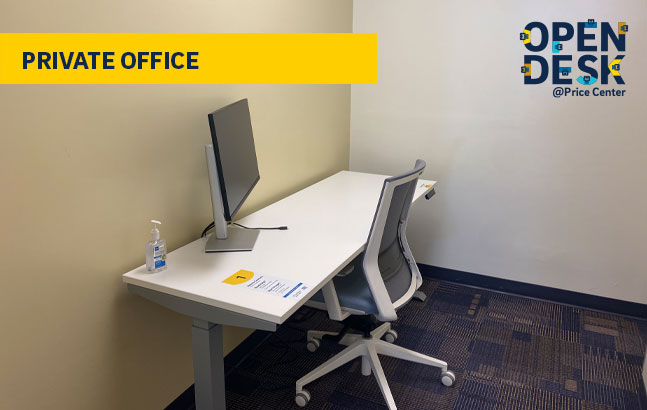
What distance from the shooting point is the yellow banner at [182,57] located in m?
1.55

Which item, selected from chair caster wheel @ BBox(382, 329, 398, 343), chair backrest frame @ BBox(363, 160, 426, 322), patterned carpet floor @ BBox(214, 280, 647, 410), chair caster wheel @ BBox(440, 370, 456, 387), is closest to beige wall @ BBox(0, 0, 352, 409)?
patterned carpet floor @ BBox(214, 280, 647, 410)

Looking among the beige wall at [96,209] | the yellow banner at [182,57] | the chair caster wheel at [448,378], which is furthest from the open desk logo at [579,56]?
the chair caster wheel at [448,378]

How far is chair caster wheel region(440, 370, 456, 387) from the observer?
7.95ft

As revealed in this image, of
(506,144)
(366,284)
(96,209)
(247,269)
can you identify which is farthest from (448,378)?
(96,209)

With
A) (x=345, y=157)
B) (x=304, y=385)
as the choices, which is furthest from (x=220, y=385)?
(x=345, y=157)

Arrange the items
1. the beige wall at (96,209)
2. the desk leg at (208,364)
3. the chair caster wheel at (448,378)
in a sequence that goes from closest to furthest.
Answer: the beige wall at (96,209), the desk leg at (208,364), the chair caster wheel at (448,378)

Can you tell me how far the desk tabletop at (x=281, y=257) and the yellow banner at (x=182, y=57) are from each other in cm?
67

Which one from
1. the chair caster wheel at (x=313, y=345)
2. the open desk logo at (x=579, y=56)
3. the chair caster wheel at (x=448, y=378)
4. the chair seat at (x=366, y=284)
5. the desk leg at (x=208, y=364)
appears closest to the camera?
the desk leg at (x=208, y=364)

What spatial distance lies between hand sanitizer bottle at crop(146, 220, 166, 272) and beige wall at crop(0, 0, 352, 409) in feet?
0.40

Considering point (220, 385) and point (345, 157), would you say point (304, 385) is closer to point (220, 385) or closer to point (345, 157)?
point (220, 385)

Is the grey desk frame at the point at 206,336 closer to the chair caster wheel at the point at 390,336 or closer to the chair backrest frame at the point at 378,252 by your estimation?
the chair backrest frame at the point at 378,252

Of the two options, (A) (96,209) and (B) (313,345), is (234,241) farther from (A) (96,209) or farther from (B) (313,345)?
(B) (313,345)

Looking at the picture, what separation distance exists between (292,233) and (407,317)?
116cm

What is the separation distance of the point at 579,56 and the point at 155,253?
256 centimetres
